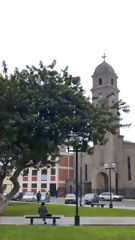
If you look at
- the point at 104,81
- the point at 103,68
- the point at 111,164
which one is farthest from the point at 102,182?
the point at 103,68

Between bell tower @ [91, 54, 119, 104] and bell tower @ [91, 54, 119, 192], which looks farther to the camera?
bell tower @ [91, 54, 119, 104]

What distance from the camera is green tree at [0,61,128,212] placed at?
53.4 feet

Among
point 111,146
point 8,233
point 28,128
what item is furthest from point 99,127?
point 111,146

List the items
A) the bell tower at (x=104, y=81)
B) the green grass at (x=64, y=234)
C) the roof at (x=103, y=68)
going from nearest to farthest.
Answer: the green grass at (x=64, y=234), the bell tower at (x=104, y=81), the roof at (x=103, y=68)

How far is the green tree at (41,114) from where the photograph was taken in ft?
53.4

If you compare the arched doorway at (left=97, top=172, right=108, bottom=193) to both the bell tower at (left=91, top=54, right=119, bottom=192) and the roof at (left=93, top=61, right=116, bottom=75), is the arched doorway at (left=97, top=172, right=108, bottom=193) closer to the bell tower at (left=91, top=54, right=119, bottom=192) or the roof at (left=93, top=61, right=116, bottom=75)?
the bell tower at (left=91, top=54, right=119, bottom=192)

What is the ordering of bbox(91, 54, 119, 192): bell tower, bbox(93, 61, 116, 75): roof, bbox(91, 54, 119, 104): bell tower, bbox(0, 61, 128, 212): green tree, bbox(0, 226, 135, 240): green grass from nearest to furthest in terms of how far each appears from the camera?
bbox(0, 226, 135, 240): green grass
bbox(0, 61, 128, 212): green tree
bbox(91, 54, 119, 192): bell tower
bbox(91, 54, 119, 104): bell tower
bbox(93, 61, 116, 75): roof

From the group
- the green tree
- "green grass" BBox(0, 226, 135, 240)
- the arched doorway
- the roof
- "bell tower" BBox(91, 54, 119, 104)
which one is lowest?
"green grass" BBox(0, 226, 135, 240)

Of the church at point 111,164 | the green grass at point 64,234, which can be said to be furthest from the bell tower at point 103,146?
the green grass at point 64,234

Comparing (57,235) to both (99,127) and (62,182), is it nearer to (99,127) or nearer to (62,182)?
(99,127)

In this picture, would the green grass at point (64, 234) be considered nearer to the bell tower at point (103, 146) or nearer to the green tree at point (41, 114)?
the green tree at point (41, 114)

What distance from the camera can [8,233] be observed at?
1256 centimetres

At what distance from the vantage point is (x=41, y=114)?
1731 centimetres

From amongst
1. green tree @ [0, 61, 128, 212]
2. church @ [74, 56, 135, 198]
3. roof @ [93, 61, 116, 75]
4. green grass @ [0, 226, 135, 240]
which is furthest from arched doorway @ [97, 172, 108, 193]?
green grass @ [0, 226, 135, 240]
